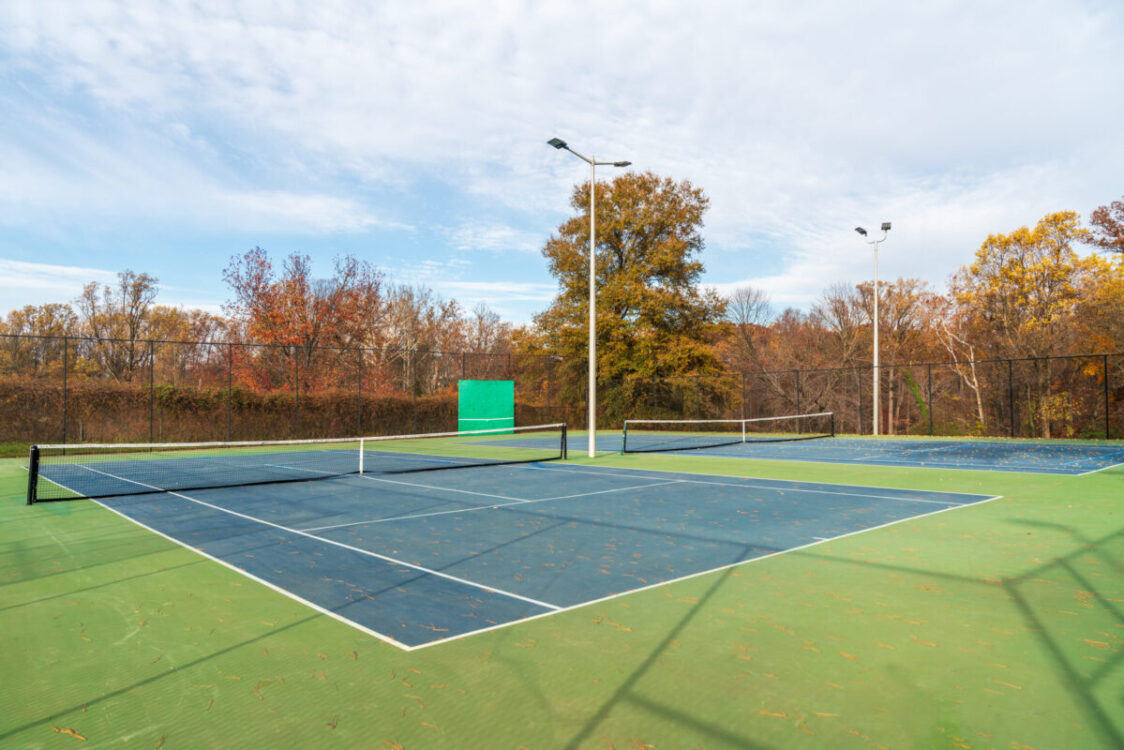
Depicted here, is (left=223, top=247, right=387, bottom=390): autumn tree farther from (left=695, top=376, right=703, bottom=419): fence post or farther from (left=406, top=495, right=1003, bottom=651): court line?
(left=406, top=495, right=1003, bottom=651): court line

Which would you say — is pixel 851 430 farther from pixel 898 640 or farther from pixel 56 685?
pixel 56 685

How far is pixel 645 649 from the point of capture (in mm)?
3828

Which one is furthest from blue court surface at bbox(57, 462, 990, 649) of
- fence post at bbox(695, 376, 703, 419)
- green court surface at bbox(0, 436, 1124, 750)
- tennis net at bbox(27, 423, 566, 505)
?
fence post at bbox(695, 376, 703, 419)

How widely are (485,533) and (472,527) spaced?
1.34 feet

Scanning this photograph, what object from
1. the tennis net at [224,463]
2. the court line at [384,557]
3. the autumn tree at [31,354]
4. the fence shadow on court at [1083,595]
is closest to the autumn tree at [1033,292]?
the tennis net at [224,463]

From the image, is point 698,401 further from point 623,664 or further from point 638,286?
point 623,664

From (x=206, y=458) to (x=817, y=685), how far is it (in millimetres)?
19387

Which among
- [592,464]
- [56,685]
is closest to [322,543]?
[56,685]

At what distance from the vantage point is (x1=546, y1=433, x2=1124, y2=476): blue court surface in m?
14.5

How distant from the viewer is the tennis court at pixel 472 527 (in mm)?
4945

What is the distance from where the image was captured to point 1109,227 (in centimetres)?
2894

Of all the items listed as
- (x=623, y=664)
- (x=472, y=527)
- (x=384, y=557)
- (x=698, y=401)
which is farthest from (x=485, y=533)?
(x=698, y=401)

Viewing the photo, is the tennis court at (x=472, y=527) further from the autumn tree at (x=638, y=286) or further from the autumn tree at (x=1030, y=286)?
the autumn tree at (x=1030, y=286)

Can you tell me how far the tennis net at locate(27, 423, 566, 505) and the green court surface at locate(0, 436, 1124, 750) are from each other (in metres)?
6.29
